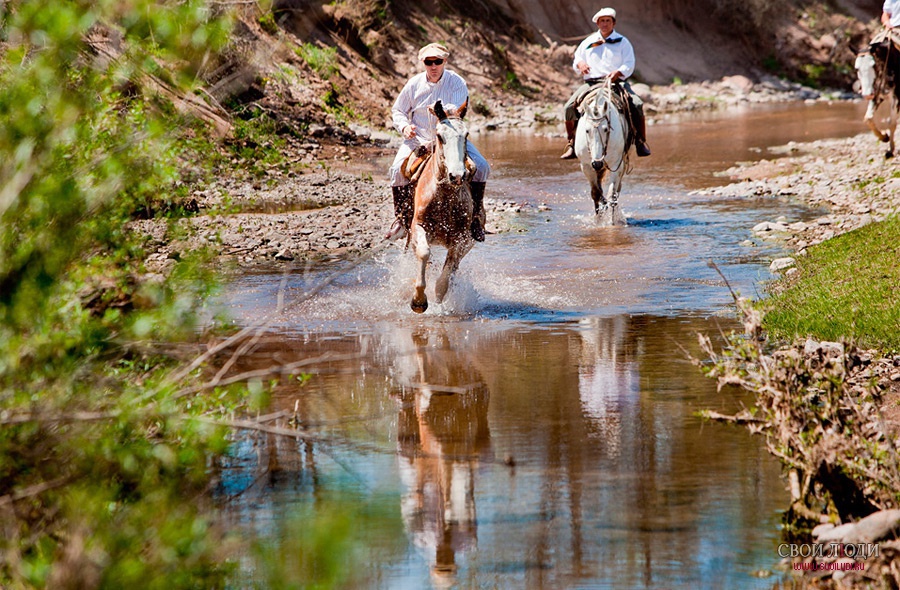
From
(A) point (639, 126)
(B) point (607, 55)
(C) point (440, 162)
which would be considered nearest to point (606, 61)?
(B) point (607, 55)

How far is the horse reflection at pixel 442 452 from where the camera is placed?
556 cm

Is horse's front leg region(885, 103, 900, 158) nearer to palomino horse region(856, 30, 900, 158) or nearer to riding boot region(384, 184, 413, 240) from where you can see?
palomino horse region(856, 30, 900, 158)

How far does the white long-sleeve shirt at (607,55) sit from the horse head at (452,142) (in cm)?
624

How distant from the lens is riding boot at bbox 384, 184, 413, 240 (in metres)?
11.4

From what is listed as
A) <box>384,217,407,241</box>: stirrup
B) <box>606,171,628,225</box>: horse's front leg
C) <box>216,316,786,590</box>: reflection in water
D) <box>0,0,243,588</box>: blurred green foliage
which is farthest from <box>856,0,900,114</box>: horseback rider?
<box>0,0,243,588</box>: blurred green foliage

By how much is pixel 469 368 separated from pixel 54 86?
4.90 m

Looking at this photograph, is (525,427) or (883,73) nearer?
(525,427)

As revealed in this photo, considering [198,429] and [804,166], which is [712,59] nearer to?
[804,166]

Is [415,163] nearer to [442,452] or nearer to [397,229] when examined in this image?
[397,229]

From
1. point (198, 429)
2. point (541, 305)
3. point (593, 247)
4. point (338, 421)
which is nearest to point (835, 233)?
point (593, 247)

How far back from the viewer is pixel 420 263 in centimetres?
1072

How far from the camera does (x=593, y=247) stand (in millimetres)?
14234

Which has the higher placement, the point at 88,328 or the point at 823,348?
the point at 88,328

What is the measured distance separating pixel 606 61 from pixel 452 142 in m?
6.88
